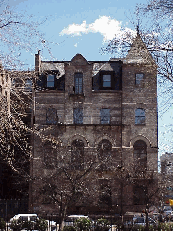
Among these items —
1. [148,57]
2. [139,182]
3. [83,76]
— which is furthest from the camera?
[83,76]

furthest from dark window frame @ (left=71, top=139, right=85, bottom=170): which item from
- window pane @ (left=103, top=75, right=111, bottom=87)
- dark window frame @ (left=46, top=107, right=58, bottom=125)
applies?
window pane @ (left=103, top=75, right=111, bottom=87)

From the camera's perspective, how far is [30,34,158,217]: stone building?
142 ft

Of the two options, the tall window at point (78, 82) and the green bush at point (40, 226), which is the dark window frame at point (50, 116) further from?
the green bush at point (40, 226)

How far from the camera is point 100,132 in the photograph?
4516 centimetres

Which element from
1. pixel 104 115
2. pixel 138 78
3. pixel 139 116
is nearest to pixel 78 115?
pixel 104 115

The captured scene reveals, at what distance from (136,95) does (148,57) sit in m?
32.6

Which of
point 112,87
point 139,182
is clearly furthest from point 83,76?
point 139,182

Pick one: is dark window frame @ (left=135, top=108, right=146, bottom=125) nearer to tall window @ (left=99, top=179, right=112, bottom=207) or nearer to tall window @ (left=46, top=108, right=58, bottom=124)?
tall window @ (left=99, top=179, right=112, bottom=207)

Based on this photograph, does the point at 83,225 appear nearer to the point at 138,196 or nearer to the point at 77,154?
the point at 77,154

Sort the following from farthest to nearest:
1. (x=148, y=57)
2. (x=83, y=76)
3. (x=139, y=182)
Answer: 1. (x=83, y=76)
2. (x=139, y=182)
3. (x=148, y=57)

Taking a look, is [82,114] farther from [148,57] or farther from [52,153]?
[148,57]

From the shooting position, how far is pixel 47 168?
44188 mm

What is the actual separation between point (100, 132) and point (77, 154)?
3860mm

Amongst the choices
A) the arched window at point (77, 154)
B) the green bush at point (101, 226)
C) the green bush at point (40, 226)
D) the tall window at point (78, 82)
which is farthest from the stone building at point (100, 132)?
the green bush at point (40, 226)
